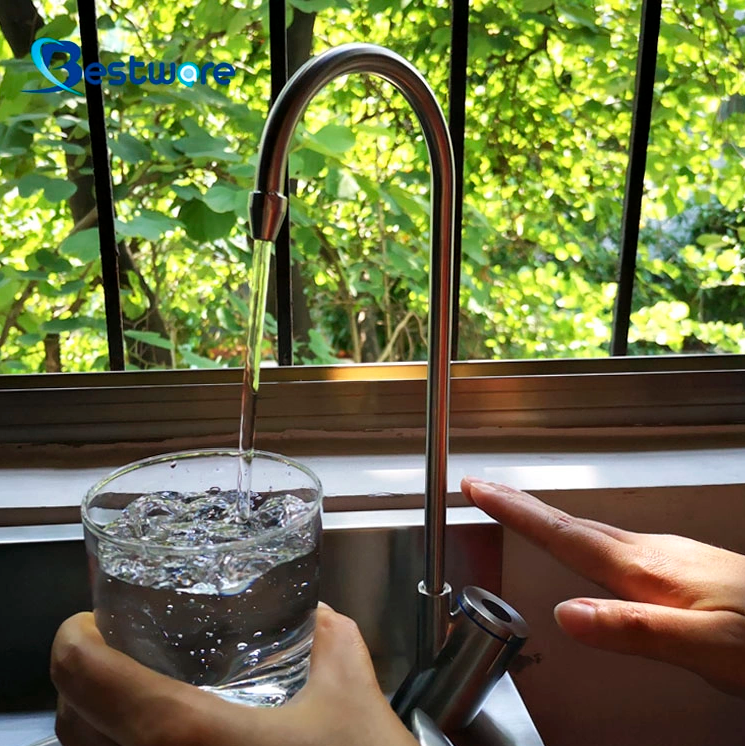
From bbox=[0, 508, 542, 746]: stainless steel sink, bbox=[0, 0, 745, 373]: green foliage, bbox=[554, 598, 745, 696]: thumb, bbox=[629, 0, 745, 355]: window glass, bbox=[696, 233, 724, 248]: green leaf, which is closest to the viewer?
bbox=[554, 598, 745, 696]: thumb

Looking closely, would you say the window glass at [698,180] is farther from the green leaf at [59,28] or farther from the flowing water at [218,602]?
Answer: the flowing water at [218,602]

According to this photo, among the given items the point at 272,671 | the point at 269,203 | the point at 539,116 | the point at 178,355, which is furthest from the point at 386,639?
the point at 539,116

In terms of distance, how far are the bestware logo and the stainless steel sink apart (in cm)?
52

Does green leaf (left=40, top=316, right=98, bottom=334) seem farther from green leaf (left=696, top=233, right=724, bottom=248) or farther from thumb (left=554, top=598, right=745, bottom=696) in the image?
green leaf (left=696, top=233, right=724, bottom=248)

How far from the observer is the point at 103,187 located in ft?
2.97

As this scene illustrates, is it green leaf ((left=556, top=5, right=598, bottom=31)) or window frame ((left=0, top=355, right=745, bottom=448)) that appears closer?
window frame ((left=0, top=355, right=745, bottom=448))

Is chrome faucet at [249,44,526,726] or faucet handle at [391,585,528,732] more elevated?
chrome faucet at [249,44,526,726]

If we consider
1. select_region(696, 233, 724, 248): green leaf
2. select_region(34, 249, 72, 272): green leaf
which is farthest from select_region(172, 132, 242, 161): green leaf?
select_region(696, 233, 724, 248): green leaf

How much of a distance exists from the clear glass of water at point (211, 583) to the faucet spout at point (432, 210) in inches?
4.4

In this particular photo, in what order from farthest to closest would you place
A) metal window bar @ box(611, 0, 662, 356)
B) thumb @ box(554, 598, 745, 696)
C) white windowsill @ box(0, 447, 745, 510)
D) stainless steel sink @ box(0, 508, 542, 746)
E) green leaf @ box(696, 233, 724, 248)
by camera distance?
green leaf @ box(696, 233, 724, 248), metal window bar @ box(611, 0, 662, 356), white windowsill @ box(0, 447, 745, 510), stainless steel sink @ box(0, 508, 542, 746), thumb @ box(554, 598, 745, 696)

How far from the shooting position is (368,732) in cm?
51

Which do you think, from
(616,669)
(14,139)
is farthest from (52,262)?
(616,669)

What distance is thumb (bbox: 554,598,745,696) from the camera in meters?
0.59

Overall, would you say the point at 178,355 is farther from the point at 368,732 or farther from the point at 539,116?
the point at 368,732
